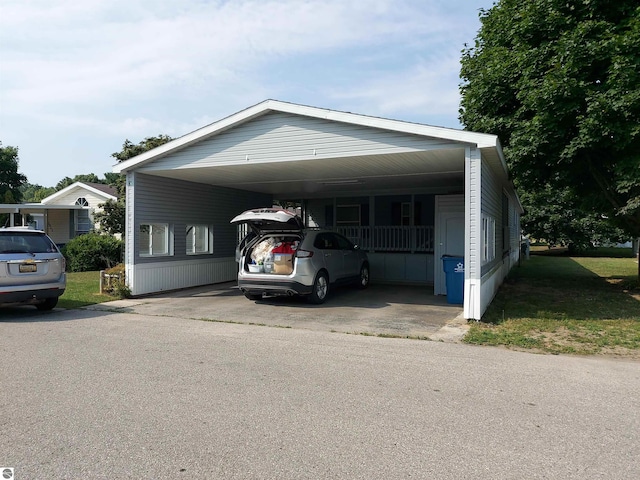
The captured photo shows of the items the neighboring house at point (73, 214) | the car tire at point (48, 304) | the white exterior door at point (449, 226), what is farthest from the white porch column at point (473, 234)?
the neighboring house at point (73, 214)

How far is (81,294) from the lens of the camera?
1186 cm

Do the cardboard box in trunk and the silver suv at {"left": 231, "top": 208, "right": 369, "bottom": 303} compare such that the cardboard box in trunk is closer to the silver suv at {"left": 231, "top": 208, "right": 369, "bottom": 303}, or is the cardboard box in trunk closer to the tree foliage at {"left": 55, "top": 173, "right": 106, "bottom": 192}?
the silver suv at {"left": 231, "top": 208, "right": 369, "bottom": 303}

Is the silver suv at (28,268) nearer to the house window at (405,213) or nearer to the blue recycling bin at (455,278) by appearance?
the blue recycling bin at (455,278)

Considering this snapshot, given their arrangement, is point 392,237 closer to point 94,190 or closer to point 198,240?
point 198,240

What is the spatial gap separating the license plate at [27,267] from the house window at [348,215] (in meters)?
10.7

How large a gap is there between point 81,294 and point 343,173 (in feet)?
24.3

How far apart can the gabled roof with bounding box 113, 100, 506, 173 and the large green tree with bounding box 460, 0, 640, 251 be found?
2853 mm

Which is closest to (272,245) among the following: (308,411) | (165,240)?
(165,240)

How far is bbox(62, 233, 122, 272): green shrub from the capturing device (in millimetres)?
18656

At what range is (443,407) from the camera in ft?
14.4

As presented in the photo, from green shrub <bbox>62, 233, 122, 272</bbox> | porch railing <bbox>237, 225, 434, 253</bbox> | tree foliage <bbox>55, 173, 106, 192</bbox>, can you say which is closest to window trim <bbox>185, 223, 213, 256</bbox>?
porch railing <bbox>237, 225, 434, 253</bbox>

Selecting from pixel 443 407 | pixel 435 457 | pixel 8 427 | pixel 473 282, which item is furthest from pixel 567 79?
pixel 8 427

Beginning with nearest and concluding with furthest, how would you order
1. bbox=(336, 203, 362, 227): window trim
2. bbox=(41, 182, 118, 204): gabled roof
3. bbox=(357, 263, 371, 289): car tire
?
bbox=(357, 263, 371, 289): car tire, bbox=(336, 203, 362, 227): window trim, bbox=(41, 182, 118, 204): gabled roof

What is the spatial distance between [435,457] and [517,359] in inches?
135
